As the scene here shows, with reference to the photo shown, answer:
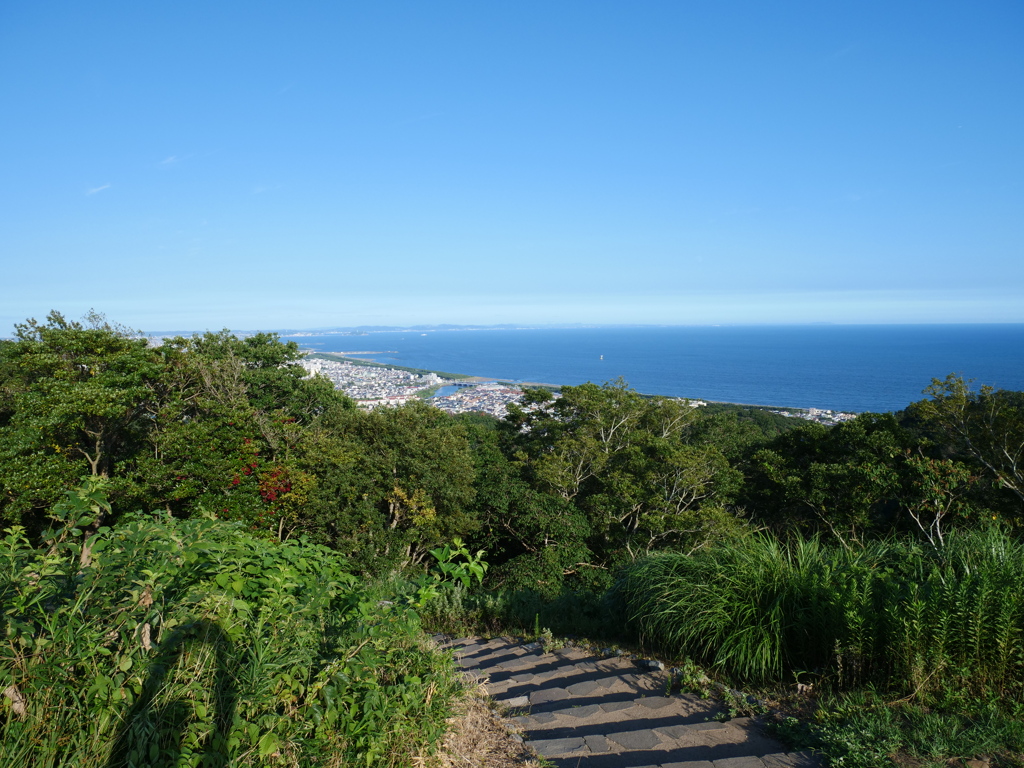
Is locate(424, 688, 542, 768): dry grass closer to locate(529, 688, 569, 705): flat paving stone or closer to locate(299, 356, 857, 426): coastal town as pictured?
locate(529, 688, 569, 705): flat paving stone

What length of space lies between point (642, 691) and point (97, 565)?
3.02m

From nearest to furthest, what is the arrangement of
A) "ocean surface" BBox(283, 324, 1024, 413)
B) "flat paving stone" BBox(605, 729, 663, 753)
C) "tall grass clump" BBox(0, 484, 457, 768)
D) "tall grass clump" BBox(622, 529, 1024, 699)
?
"tall grass clump" BBox(0, 484, 457, 768) → "flat paving stone" BBox(605, 729, 663, 753) → "tall grass clump" BBox(622, 529, 1024, 699) → "ocean surface" BBox(283, 324, 1024, 413)

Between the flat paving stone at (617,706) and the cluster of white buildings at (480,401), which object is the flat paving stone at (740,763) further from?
the cluster of white buildings at (480,401)

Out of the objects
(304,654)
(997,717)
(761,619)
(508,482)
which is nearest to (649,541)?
(508,482)

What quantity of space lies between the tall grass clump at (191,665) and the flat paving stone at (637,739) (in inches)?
36.0

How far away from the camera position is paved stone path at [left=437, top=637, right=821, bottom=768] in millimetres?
2717

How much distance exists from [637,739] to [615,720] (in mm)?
266

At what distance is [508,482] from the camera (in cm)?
1458

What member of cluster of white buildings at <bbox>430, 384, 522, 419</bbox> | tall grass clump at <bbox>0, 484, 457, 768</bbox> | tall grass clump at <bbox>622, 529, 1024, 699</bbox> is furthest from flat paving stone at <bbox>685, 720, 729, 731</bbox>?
cluster of white buildings at <bbox>430, 384, 522, 419</bbox>

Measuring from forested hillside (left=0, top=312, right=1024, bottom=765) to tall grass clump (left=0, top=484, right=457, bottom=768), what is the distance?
16mm

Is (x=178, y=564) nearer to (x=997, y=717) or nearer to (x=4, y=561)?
(x=4, y=561)

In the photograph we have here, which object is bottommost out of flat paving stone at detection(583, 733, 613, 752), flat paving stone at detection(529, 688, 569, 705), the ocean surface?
the ocean surface

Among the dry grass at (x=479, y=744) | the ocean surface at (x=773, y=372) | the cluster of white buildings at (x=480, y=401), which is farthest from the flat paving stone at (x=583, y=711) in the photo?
the ocean surface at (x=773, y=372)

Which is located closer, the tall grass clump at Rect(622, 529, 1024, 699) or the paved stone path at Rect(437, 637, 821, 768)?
the paved stone path at Rect(437, 637, 821, 768)
